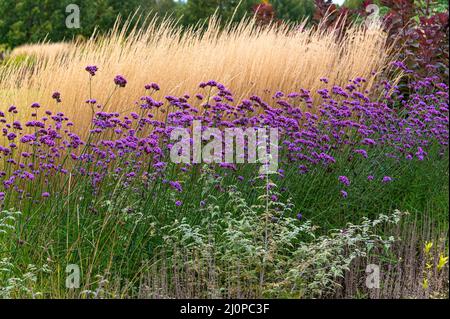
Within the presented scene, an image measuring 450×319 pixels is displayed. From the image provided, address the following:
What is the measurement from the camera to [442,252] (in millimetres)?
4766

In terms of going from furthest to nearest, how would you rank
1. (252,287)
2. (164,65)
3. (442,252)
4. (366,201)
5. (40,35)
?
(40,35) < (164,65) < (366,201) < (442,252) < (252,287)

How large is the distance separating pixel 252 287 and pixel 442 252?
140cm

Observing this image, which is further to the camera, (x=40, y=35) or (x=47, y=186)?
(x=40, y=35)

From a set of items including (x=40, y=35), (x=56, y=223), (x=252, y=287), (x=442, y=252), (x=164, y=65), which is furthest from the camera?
(x=40, y=35)

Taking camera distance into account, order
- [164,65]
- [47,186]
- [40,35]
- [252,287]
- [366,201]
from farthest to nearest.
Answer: [40,35] → [164,65] → [366,201] → [47,186] → [252,287]

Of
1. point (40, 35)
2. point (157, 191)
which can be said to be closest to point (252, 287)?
point (157, 191)

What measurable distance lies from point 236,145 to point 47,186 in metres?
1.38

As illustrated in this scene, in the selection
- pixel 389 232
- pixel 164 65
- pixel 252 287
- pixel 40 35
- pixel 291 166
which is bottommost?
pixel 252 287

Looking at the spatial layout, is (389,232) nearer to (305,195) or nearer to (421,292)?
(305,195)

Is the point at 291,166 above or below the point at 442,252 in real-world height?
above

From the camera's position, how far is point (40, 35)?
23.3 m

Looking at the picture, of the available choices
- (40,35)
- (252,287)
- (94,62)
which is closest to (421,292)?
(252,287)

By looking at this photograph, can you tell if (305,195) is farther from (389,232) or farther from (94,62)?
(94,62)

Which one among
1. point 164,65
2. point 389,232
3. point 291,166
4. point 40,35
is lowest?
point 389,232
